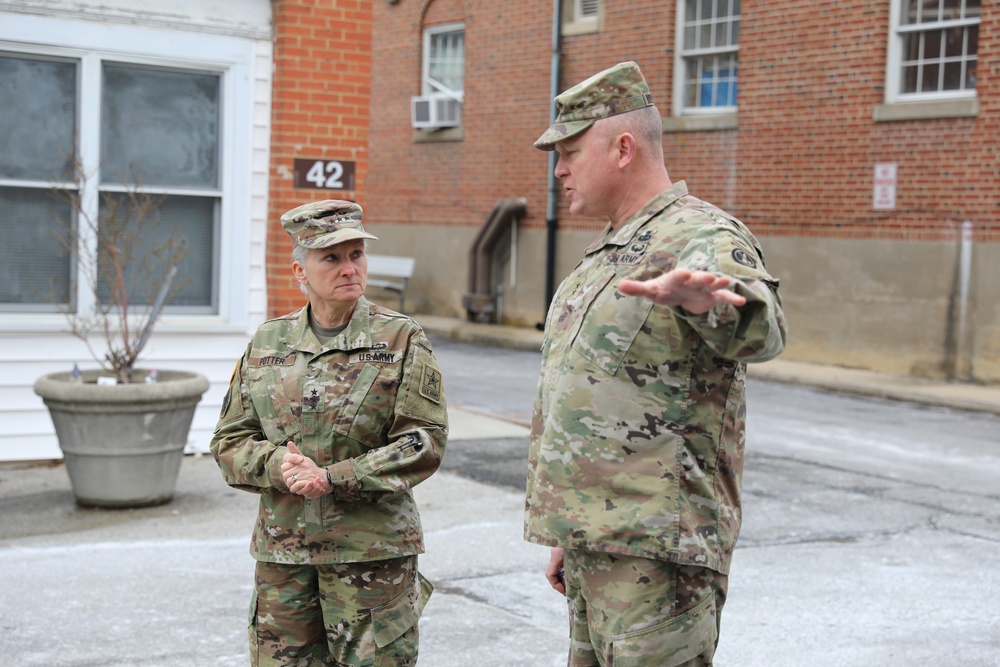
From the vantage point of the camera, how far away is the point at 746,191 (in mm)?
16797

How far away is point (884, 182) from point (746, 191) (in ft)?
6.93

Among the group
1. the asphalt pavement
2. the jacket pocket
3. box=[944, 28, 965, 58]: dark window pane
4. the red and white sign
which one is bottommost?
the asphalt pavement

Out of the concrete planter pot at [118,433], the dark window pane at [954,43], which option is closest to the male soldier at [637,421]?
the concrete planter pot at [118,433]

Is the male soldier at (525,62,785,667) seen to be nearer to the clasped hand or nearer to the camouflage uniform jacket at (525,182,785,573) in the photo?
the camouflage uniform jacket at (525,182,785,573)

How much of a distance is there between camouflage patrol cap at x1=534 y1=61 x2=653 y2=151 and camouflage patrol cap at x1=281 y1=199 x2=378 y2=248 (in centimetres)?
79

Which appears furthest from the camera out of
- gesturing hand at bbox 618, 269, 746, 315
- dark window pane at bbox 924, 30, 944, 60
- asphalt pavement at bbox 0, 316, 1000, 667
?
dark window pane at bbox 924, 30, 944, 60

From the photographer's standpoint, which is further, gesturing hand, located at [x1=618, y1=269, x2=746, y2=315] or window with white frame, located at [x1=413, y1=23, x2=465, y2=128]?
window with white frame, located at [x1=413, y1=23, x2=465, y2=128]

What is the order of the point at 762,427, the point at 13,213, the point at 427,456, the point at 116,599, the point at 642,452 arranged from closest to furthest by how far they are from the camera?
1. the point at 642,452
2. the point at 427,456
3. the point at 116,599
4. the point at 13,213
5. the point at 762,427

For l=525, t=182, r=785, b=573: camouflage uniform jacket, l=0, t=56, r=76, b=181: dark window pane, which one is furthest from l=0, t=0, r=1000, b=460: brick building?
l=525, t=182, r=785, b=573: camouflage uniform jacket

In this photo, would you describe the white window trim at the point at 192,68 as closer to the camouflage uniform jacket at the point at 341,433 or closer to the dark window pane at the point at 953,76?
the camouflage uniform jacket at the point at 341,433

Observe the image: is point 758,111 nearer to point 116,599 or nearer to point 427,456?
point 116,599

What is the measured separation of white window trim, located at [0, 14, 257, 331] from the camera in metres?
8.25

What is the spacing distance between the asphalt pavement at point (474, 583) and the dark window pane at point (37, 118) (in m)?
2.01

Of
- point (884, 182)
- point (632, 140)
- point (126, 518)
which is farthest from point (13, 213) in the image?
point (884, 182)
